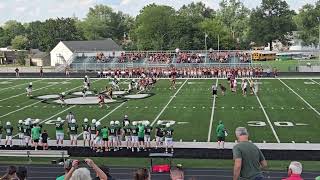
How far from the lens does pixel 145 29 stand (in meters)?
92.1

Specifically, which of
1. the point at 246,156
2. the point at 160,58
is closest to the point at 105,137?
the point at 246,156

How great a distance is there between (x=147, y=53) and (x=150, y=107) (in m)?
36.0

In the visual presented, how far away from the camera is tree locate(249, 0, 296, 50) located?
99.9 metres

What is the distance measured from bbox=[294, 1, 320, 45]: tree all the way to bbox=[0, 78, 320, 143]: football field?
2534 inches

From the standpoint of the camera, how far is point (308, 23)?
4092 inches

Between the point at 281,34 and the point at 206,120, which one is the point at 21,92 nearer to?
the point at 206,120

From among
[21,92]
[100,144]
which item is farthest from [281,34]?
[100,144]

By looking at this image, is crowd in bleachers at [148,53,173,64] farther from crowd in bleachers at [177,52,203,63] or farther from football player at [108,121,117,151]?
football player at [108,121,117,151]

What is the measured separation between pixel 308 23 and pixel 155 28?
32.4 meters

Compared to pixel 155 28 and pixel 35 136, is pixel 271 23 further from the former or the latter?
pixel 35 136

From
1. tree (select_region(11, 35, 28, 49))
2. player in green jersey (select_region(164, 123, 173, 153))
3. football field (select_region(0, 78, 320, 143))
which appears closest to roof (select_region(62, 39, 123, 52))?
tree (select_region(11, 35, 28, 49))

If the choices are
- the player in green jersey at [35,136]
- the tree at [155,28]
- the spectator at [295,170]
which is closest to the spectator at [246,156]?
the spectator at [295,170]

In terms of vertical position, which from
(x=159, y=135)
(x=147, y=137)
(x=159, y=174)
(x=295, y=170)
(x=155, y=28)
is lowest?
(x=159, y=174)

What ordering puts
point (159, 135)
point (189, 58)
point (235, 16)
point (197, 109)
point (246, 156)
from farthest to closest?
point (235, 16) → point (189, 58) → point (197, 109) → point (159, 135) → point (246, 156)
